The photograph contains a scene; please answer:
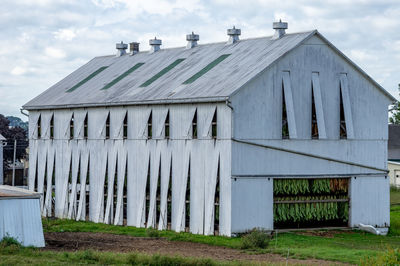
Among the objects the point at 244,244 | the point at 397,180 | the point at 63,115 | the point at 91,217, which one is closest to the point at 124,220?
the point at 91,217

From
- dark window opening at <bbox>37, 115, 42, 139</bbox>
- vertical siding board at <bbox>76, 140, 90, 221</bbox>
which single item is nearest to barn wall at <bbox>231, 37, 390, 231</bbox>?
vertical siding board at <bbox>76, 140, 90, 221</bbox>

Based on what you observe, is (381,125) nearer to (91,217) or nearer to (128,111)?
(128,111)

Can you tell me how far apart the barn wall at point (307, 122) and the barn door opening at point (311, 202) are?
614mm

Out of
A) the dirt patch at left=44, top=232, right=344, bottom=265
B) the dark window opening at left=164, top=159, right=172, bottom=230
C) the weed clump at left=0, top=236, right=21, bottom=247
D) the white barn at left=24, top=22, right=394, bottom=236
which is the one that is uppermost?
the white barn at left=24, top=22, right=394, bottom=236

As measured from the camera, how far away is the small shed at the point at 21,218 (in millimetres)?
40219

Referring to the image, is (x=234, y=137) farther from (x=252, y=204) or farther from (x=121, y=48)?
(x=121, y=48)

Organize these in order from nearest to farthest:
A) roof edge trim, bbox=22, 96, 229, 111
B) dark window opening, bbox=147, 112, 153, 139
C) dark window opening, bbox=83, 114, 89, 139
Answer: roof edge trim, bbox=22, 96, 229, 111 → dark window opening, bbox=147, 112, 153, 139 → dark window opening, bbox=83, 114, 89, 139

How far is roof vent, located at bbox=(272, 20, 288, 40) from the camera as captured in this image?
48.5m

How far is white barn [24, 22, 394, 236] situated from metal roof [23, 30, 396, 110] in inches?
4.3

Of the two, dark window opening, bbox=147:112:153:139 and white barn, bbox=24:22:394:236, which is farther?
dark window opening, bbox=147:112:153:139

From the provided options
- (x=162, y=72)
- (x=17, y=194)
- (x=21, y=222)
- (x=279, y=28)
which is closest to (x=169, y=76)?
(x=162, y=72)

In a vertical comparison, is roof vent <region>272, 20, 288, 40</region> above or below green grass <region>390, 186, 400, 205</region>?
above

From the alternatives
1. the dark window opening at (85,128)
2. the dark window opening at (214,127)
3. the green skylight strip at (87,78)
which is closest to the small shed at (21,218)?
Answer: the dark window opening at (214,127)

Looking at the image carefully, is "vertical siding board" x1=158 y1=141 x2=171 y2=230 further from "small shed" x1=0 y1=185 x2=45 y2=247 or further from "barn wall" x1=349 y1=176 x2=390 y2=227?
"barn wall" x1=349 y1=176 x2=390 y2=227
